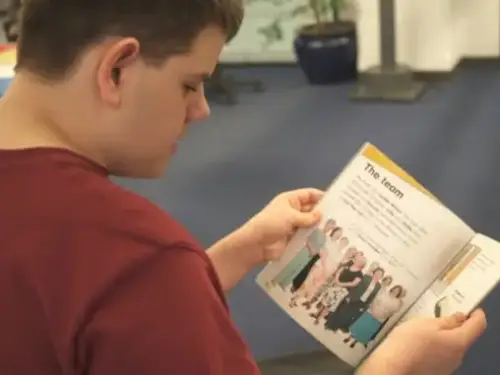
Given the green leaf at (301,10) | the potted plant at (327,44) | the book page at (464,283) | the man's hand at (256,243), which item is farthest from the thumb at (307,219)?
the green leaf at (301,10)

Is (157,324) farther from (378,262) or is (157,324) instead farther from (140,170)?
(378,262)

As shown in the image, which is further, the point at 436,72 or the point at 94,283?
the point at 436,72

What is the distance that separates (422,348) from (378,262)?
5.4 inches

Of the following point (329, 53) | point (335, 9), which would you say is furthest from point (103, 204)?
point (335, 9)

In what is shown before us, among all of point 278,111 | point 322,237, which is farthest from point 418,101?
point 322,237

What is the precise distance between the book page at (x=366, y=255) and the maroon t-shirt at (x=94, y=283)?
0.43m

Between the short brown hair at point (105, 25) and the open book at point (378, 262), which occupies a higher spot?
the short brown hair at point (105, 25)

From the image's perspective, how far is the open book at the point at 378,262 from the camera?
1028mm

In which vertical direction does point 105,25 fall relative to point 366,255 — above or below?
above

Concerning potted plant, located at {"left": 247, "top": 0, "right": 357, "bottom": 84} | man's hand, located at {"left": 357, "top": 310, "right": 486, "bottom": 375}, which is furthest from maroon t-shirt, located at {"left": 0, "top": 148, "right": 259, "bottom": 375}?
potted plant, located at {"left": 247, "top": 0, "right": 357, "bottom": 84}

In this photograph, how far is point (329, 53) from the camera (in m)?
3.95

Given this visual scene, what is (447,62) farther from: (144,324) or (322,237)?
(144,324)

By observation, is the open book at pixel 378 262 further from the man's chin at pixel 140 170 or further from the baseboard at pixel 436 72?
the baseboard at pixel 436 72

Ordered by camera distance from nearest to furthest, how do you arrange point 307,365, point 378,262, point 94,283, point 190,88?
point 94,283 → point 190,88 → point 378,262 → point 307,365
